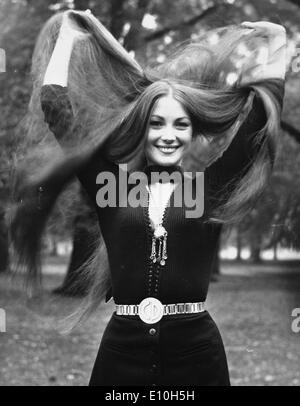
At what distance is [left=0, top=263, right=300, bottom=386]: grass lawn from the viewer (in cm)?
479

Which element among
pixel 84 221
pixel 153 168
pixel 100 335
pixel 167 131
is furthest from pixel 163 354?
pixel 100 335

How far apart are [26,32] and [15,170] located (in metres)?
3.47

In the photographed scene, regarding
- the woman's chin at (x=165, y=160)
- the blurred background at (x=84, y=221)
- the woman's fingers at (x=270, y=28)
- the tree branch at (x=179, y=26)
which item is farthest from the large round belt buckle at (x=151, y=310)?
the tree branch at (x=179, y=26)

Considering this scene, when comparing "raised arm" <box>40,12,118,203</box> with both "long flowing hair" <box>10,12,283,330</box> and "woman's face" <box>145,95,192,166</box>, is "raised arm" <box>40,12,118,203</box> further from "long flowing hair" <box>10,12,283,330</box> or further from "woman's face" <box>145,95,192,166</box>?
"woman's face" <box>145,95,192,166</box>

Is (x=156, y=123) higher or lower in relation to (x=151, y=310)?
higher

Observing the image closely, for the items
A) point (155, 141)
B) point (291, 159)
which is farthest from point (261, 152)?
point (291, 159)

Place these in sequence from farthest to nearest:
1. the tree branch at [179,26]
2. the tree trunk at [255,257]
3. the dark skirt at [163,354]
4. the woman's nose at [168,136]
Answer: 1. the tree trunk at [255,257]
2. the tree branch at [179,26]
3. the woman's nose at [168,136]
4. the dark skirt at [163,354]

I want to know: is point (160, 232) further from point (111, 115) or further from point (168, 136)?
point (111, 115)

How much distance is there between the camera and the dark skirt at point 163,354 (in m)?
2.02

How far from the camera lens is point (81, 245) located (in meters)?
2.78

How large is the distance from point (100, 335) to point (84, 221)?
352 centimetres

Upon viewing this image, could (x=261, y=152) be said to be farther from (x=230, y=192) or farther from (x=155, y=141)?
(x=155, y=141)

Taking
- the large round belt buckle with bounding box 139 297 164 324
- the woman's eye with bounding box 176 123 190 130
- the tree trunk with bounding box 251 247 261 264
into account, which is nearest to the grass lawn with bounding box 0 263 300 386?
the tree trunk with bounding box 251 247 261 264

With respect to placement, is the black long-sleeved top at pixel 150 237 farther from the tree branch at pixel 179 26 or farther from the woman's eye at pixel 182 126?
the tree branch at pixel 179 26
